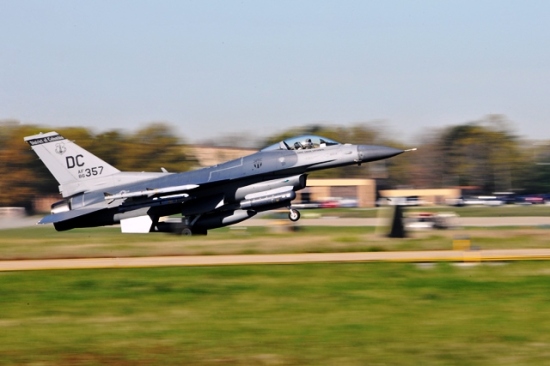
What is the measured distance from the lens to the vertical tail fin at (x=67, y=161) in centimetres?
2986

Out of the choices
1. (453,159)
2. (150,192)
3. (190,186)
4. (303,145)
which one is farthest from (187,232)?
(453,159)

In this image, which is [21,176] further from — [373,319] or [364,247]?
[373,319]

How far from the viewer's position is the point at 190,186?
2889 centimetres

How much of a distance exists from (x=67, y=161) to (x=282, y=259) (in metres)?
13.8

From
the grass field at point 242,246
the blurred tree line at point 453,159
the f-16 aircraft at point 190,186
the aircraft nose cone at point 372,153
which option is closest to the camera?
the grass field at point 242,246

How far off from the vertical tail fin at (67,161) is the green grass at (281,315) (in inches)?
502

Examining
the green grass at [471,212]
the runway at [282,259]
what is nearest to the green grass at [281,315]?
the runway at [282,259]

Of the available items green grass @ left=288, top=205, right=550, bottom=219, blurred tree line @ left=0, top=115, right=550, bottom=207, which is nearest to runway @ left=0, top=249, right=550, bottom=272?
green grass @ left=288, top=205, right=550, bottom=219

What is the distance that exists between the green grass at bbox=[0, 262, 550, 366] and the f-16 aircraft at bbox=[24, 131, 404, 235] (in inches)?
437

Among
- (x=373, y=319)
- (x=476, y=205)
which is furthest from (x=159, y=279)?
(x=476, y=205)

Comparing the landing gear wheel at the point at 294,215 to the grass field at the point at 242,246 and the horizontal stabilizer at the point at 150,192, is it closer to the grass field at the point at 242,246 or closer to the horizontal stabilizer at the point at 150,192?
the grass field at the point at 242,246

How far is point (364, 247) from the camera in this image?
21812 mm

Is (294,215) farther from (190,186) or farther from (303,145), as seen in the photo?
(190,186)

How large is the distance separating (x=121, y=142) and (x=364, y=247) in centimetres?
6021
